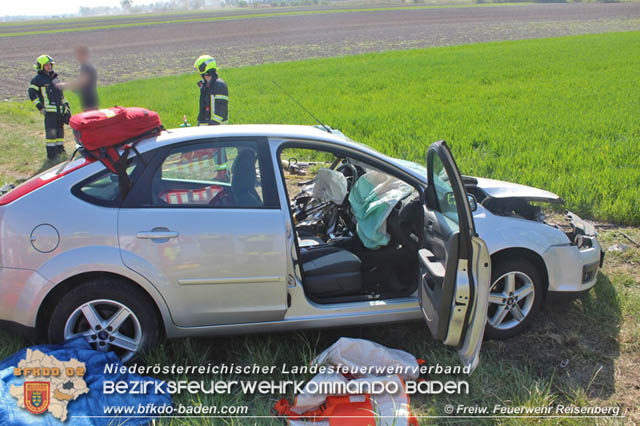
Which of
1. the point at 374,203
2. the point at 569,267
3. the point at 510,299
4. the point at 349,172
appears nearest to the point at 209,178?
the point at 374,203

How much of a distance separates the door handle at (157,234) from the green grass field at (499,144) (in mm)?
809

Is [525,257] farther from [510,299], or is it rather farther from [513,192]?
[513,192]

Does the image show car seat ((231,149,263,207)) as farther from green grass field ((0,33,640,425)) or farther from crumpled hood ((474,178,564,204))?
crumpled hood ((474,178,564,204))

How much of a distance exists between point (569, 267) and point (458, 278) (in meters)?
1.42

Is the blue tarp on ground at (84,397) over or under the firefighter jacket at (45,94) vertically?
under

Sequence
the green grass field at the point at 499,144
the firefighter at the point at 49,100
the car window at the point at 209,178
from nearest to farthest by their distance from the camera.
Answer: the car window at the point at 209,178
the green grass field at the point at 499,144
the firefighter at the point at 49,100

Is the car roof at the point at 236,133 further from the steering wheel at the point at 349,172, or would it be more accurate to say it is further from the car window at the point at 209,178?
the steering wheel at the point at 349,172

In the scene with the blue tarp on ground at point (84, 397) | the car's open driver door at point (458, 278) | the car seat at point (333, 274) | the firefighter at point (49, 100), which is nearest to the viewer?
the blue tarp on ground at point (84, 397)

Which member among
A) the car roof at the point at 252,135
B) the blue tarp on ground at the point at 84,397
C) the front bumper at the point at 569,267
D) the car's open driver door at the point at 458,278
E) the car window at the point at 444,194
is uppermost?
the car roof at the point at 252,135

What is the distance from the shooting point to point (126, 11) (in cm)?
10338

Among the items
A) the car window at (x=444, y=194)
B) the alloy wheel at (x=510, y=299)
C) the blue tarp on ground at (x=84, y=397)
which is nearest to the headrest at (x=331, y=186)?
the car window at (x=444, y=194)

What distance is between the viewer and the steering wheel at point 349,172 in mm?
4586

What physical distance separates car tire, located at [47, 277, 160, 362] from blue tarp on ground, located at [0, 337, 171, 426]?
4.2 inches

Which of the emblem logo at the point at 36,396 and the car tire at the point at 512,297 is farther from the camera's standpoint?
the car tire at the point at 512,297
